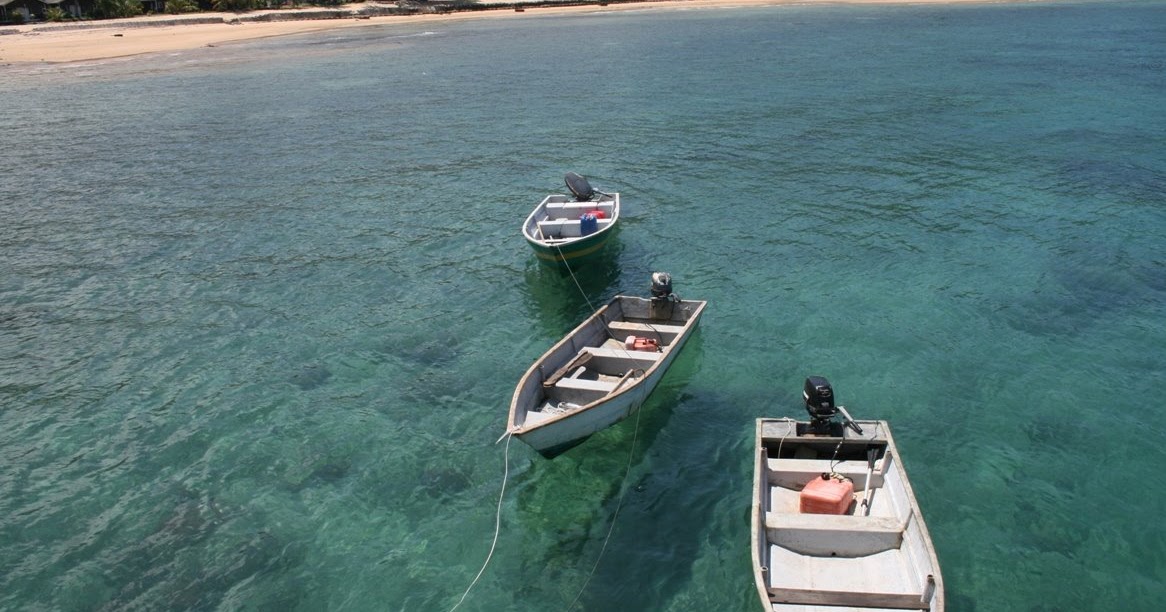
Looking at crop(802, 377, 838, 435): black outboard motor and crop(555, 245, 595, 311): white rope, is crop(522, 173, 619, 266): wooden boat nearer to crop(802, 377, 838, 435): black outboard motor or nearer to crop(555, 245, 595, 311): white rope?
crop(555, 245, 595, 311): white rope

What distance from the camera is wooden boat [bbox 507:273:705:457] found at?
15.1 metres

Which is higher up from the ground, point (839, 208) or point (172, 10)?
point (172, 10)

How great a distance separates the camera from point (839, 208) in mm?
30828

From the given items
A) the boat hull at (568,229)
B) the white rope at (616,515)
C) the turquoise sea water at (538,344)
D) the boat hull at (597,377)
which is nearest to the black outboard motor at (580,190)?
the boat hull at (568,229)

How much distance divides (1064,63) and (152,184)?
2508 inches

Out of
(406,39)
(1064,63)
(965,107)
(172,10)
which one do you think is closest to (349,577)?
(965,107)

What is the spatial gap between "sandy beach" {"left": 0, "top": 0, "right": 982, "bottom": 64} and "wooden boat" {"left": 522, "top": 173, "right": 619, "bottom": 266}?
249 feet

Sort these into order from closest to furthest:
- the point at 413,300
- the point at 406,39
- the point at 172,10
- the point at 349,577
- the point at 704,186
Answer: the point at 349,577 → the point at 413,300 → the point at 704,186 → the point at 406,39 → the point at 172,10

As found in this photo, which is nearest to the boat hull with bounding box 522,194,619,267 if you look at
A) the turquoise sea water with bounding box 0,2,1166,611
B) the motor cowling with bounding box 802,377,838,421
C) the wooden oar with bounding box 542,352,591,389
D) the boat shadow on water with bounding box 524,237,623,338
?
the boat shadow on water with bounding box 524,237,623,338

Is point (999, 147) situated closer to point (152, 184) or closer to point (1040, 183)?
point (1040, 183)

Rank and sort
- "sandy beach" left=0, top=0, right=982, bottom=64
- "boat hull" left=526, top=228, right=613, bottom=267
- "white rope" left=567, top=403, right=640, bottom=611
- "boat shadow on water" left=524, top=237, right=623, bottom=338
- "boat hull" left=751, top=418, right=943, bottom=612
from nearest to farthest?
1. "boat hull" left=751, top=418, right=943, bottom=612
2. "white rope" left=567, top=403, right=640, bottom=611
3. "boat shadow on water" left=524, top=237, right=623, bottom=338
4. "boat hull" left=526, top=228, right=613, bottom=267
5. "sandy beach" left=0, top=0, right=982, bottom=64

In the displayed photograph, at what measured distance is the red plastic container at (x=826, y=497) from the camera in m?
13.2

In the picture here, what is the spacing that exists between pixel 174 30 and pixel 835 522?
115 m

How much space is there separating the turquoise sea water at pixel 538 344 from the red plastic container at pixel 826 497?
1.78 m
